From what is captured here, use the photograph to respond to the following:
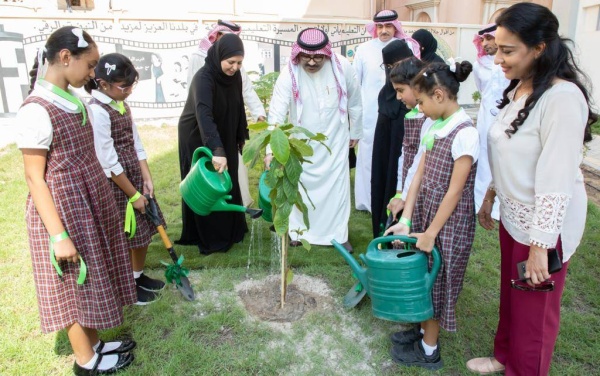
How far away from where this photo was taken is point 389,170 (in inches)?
117

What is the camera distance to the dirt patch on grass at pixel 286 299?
2641 mm

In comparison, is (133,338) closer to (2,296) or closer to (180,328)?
(180,328)

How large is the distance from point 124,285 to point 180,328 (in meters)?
0.43

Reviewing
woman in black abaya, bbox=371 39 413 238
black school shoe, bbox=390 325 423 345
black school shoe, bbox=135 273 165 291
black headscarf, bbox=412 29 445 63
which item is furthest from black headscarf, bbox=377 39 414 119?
black school shoe, bbox=135 273 165 291

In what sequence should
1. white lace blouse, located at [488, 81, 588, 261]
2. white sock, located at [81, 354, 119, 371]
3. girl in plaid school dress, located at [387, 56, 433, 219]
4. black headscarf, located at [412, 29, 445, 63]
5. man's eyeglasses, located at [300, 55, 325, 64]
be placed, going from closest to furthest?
1. white lace blouse, located at [488, 81, 588, 261]
2. white sock, located at [81, 354, 119, 371]
3. girl in plaid school dress, located at [387, 56, 433, 219]
4. man's eyeglasses, located at [300, 55, 325, 64]
5. black headscarf, located at [412, 29, 445, 63]

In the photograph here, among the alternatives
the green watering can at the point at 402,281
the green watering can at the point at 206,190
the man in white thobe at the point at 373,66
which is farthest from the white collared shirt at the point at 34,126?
the man in white thobe at the point at 373,66

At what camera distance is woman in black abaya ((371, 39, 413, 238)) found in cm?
283

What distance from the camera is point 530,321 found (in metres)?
1.80

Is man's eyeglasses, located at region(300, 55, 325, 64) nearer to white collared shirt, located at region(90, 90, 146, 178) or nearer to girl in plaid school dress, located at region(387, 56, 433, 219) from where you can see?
girl in plaid school dress, located at region(387, 56, 433, 219)

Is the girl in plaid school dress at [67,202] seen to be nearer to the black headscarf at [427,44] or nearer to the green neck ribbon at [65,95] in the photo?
the green neck ribbon at [65,95]

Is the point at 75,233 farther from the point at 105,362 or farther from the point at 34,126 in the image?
the point at 105,362

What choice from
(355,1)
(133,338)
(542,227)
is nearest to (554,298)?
(542,227)

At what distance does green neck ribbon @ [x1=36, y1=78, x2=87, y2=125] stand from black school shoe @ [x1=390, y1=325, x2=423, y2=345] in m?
1.81

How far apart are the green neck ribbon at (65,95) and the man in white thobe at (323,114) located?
4.70 ft
